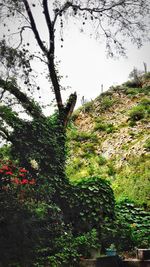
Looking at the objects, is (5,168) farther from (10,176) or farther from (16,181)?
(16,181)

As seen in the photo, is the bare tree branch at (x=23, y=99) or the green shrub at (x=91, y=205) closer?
the green shrub at (x=91, y=205)

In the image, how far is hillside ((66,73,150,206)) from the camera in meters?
17.5

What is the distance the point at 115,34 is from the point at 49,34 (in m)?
2.67

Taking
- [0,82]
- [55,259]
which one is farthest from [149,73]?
[55,259]

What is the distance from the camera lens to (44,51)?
43.5ft

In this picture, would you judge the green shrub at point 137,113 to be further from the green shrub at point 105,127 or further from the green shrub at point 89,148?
the green shrub at point 89,148

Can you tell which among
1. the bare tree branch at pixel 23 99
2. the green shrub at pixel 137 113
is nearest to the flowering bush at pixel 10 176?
the bare tree branch at pixel 23 99

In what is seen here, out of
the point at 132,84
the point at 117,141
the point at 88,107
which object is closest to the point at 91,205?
the point at 117,141

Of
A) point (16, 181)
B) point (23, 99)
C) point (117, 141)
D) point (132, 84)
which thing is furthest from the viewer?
point (132, 84)

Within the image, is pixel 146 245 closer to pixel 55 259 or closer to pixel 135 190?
pixel 55 259

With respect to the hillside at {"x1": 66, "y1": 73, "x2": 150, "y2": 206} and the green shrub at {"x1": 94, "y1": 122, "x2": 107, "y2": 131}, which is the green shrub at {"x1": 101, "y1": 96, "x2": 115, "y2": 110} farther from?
the green shrub at {"x1": 94, "y1": 122, "x2": 107, "y2": 131}

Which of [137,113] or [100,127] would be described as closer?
[137,113]

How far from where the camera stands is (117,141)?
2272cm

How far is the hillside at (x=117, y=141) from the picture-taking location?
1753 centimetres
